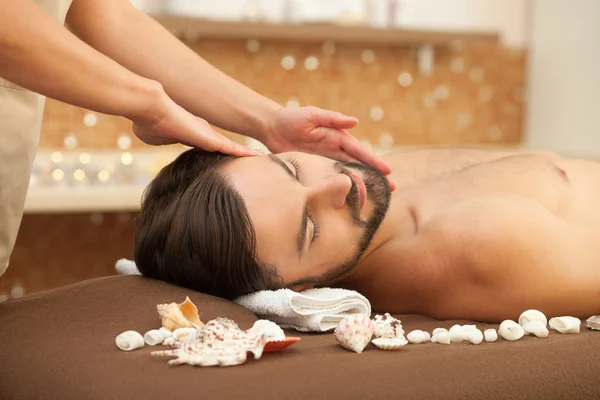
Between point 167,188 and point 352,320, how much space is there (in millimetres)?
552

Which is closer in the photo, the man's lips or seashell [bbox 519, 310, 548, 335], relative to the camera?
seashell [bbox 519, 310, 548, 335]

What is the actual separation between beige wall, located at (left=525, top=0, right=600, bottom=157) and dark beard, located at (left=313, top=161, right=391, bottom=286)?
2.22 metres

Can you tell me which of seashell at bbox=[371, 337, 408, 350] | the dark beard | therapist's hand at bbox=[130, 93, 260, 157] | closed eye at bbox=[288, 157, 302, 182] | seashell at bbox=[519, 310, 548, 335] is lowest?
seashell at bbox=[519, 310, 548, 335]

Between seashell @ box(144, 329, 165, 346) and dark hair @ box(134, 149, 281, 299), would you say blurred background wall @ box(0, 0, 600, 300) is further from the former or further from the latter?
seashell @ box(144, 329, 165, 346)

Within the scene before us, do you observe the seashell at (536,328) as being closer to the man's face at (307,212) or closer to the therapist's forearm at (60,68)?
the man's face at (307,212)

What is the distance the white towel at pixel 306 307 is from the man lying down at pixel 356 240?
50 mm

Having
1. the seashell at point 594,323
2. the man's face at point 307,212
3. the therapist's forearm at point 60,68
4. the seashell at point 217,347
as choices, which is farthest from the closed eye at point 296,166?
the seashell at point 594,323

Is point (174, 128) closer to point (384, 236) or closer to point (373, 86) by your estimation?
point (384, 236)

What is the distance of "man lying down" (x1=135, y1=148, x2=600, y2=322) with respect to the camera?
143 cm

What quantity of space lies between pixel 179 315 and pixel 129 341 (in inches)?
4.3

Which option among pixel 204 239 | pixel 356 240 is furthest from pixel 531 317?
pixel 204 239

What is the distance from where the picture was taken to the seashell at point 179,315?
1250 millimetres

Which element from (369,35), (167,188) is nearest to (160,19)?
(369,35)

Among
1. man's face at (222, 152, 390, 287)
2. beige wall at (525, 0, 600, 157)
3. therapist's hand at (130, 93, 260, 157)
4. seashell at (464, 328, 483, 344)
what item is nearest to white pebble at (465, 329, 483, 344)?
seashell at (464, 328, 483, 344)
